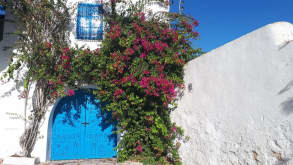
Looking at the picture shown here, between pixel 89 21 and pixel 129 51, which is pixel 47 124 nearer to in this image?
pixel 129 51

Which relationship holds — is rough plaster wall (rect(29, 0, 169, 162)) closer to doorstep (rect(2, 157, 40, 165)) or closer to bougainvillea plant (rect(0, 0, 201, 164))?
bougainvillea plant (rect(0, 0, 201, 164))

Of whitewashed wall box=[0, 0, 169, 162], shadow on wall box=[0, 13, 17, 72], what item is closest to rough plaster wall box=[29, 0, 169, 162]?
whitewashed wall box=[0, 0, 169, 162]

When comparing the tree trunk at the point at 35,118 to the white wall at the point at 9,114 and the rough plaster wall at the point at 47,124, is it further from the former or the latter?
the white wall at the point at 9,114

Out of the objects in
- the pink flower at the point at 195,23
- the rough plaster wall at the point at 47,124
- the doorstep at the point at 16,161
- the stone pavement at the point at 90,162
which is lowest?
the stone pavement at the point at 90,162

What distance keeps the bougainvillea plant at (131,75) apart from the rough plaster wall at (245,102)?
59 centimetres

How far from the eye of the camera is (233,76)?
2949 mm

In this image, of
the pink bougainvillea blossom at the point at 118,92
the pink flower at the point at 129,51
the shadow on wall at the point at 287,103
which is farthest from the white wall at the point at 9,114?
the shadow on wall at the point at 287,103

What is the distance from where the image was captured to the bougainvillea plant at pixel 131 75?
155 inches

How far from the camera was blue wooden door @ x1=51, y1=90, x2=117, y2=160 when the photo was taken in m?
4.53

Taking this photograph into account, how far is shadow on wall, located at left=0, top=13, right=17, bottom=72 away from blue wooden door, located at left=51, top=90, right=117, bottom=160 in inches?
61.9

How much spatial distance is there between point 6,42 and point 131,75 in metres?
3.26

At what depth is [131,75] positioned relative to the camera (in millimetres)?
3854

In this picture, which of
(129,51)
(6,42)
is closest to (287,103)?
(129,51)

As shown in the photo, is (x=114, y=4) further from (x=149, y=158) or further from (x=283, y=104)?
(x=283, y=104)
